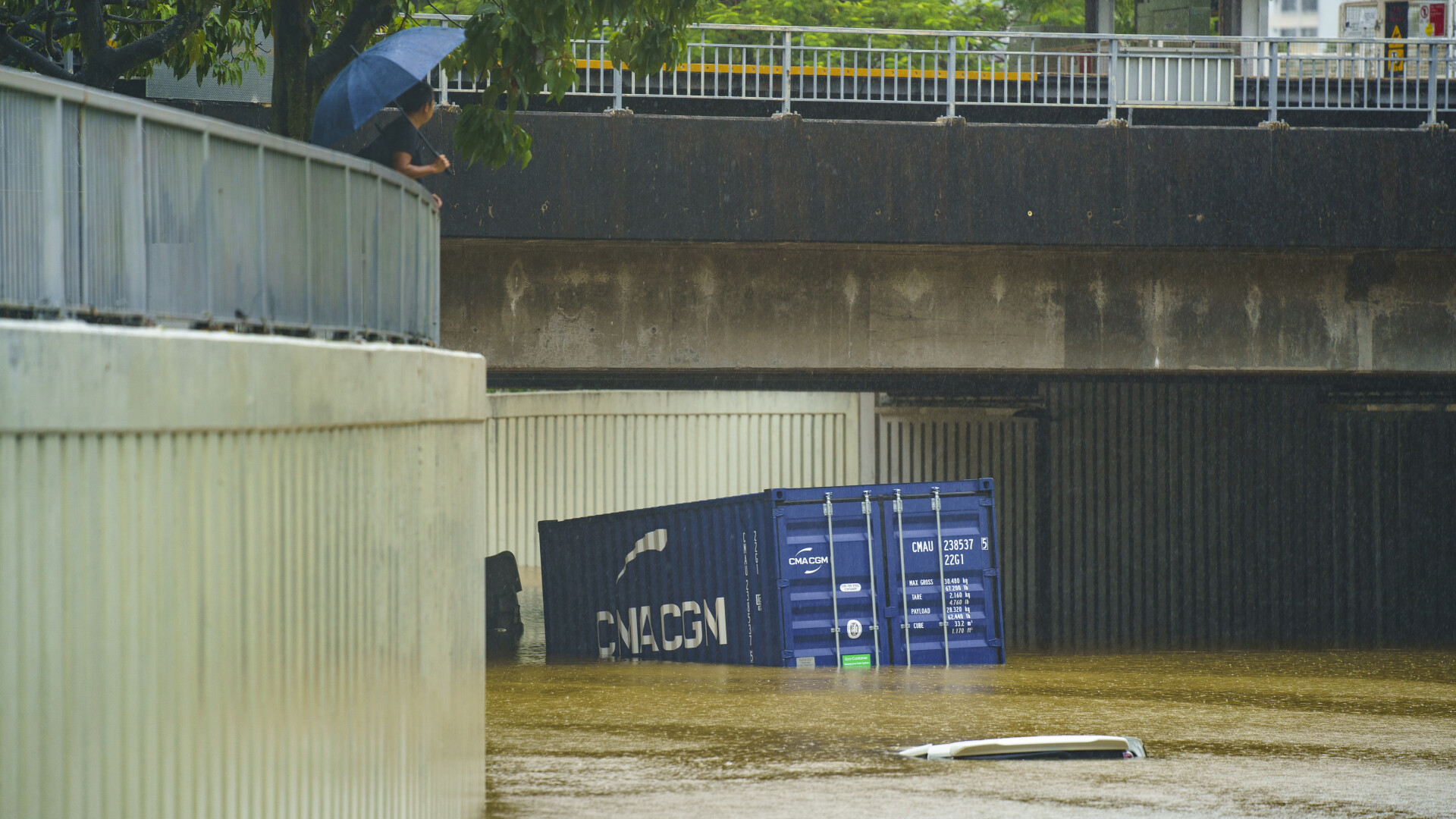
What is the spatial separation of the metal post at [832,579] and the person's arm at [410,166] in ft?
28.6

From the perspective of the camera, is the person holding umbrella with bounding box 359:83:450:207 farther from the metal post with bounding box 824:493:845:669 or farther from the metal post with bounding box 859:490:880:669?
the metal post with bounding box 859:490:880:669

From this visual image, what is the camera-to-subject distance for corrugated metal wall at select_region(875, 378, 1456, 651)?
23.2 metres

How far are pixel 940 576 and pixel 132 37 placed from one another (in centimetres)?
1068

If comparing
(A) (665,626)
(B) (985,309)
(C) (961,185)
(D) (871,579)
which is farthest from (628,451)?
(C) (961,185)

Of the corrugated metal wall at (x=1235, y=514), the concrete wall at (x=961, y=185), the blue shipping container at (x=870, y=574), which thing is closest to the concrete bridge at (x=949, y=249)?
the concrete wall at (x=961, y=185)

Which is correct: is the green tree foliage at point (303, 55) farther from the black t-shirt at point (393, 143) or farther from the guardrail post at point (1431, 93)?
the guardrail post at point (1431, 93)

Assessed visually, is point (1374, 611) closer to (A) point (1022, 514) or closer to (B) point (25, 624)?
(A) point (1022, 514)

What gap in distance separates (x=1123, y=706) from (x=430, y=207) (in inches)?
302

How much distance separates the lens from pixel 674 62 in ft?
39.0

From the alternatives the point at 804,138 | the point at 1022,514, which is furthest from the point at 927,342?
the point at 1022,514

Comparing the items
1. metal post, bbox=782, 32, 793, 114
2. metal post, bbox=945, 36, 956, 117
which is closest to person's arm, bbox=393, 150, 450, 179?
metal post, bbox=782, 32, 793, 114

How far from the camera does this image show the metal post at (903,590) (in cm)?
1650

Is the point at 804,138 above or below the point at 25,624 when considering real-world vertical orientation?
above

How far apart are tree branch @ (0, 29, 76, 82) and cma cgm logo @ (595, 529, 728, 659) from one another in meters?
8.42
